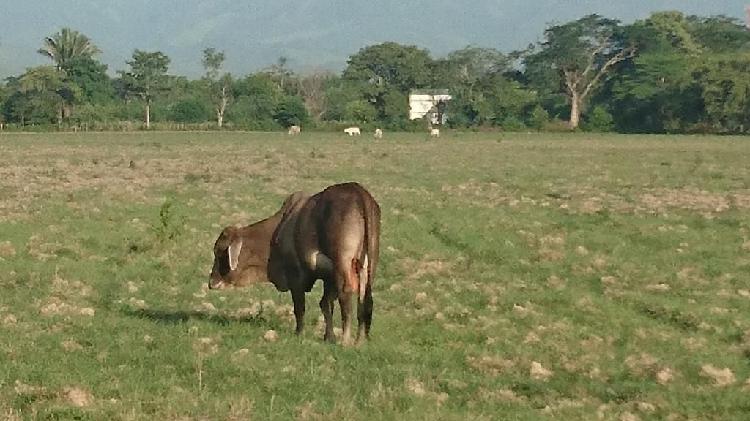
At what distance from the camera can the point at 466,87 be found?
147500mm

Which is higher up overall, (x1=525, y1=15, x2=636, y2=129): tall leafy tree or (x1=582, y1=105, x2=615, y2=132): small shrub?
(x1=525, y1=15, x2=636, y2=129): tall leafy tree

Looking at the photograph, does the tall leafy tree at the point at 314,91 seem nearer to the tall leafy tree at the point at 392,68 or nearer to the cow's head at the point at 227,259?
the tall leafy tree at the point at 392,68

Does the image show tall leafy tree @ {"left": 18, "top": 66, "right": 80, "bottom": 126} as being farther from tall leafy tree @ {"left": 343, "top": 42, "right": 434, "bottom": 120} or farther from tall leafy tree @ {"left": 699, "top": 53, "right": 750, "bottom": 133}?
tall leafy tree @ {"left": 699, "top": 53, "right": 750, "bottom": 133}

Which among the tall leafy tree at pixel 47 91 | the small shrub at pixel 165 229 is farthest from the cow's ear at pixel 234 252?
the tall leafy tree at pixel 47 91

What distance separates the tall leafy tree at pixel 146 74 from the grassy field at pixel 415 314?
122169mm

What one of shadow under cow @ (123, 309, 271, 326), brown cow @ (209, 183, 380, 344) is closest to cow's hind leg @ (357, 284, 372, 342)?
brown cow @ (209, 183, 380, 344)

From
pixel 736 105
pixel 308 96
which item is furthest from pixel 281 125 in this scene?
pixel 736 105

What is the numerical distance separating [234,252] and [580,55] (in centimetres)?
13377

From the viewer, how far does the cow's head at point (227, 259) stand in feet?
40.3

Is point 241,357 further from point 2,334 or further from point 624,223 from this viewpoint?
point 624,223

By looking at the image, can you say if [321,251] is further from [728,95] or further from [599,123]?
[599,123]

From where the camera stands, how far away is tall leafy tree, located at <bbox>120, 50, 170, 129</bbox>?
14925 cm

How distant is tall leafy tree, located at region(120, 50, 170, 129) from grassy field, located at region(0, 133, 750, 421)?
122 m

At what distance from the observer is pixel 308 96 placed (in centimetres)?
15612
